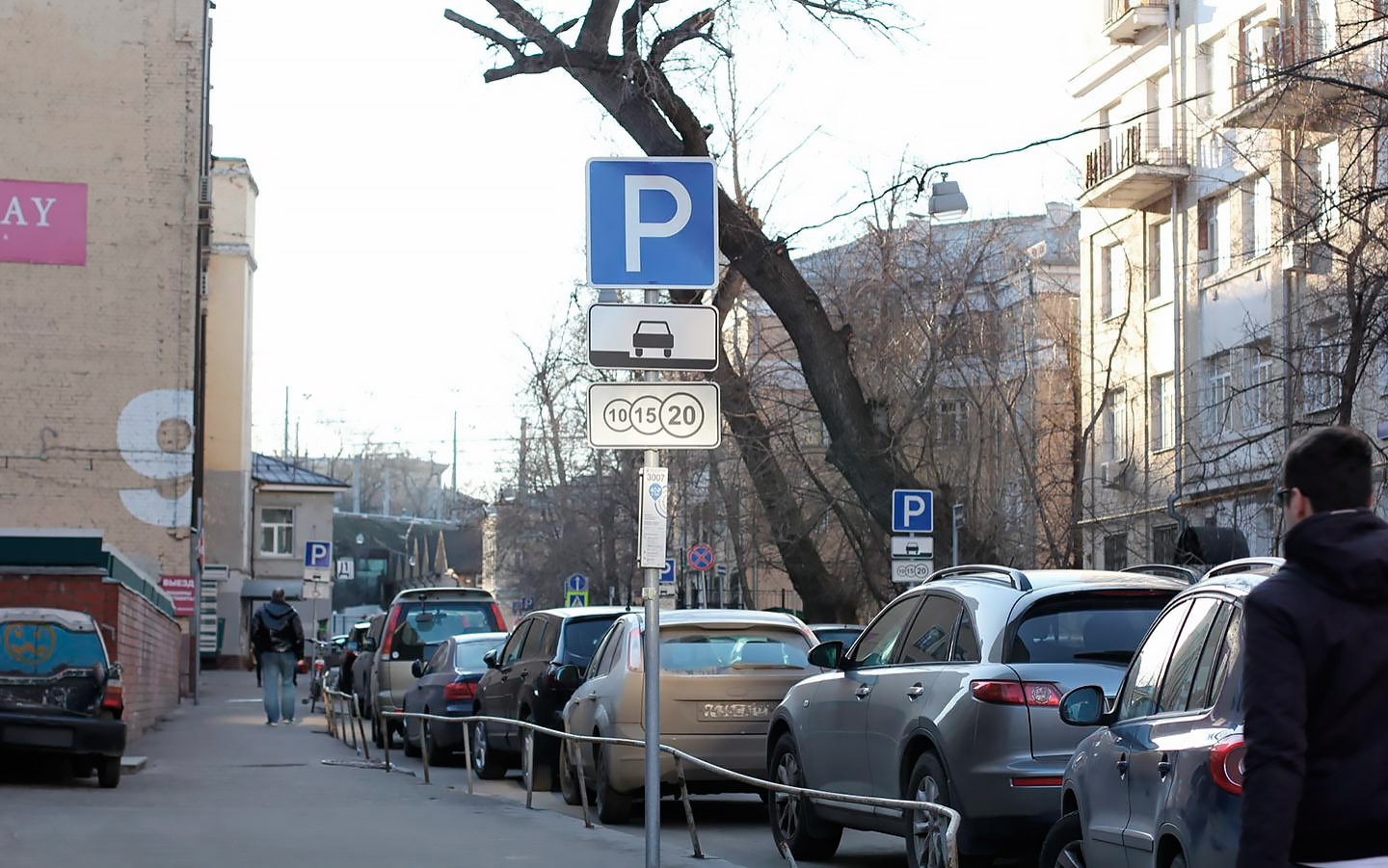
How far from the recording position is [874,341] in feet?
109

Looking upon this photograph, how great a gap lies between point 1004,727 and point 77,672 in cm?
994

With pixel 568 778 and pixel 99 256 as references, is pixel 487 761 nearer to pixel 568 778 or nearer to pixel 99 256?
pixel 568 778

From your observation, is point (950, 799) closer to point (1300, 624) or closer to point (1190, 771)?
point (1190, 771)

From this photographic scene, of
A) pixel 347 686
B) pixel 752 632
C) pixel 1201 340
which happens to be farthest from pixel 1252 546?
pixel 752 632

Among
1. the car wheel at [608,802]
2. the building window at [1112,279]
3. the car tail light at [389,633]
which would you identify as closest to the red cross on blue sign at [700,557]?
the building window at [1112,279]

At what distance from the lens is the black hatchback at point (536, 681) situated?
52.4ft

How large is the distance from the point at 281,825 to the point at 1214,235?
27.5 metres

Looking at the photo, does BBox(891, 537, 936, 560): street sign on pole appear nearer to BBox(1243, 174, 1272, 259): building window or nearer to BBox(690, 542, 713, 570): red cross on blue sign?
BBox(1243, 174, 1272, 259): building window

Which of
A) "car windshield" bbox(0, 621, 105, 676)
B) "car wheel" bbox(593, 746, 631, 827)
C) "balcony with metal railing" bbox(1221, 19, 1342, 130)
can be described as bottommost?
"car wheel" bbox(593, 746, 631, 827)

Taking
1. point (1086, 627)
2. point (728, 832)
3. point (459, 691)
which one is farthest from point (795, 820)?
point (459, 691)

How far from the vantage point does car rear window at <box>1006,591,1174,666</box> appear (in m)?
9.05

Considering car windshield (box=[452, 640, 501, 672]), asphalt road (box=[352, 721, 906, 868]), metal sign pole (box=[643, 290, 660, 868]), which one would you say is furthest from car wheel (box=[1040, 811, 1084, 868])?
car windshield (box=[452, 640, 501, 672])

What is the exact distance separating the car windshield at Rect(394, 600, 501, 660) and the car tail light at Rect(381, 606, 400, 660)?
0.06 meters

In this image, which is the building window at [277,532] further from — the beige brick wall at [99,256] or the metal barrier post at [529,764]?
the metal barrier post at [529,764]
